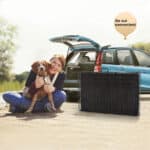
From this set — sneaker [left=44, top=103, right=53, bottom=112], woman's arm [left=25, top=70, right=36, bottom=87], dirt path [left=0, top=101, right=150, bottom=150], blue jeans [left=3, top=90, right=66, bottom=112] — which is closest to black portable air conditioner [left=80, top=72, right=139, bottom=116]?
dirt path [left=0, top=101, right=150, bottom=150]

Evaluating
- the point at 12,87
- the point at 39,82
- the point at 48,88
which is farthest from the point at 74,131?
the point at 12,87

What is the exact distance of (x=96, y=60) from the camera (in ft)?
57.8

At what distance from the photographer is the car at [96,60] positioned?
56.6 feet

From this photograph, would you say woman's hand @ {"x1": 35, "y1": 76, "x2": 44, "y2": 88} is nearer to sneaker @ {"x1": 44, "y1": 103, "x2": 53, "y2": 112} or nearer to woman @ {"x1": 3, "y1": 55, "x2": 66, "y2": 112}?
woman @ {"x1": 3, "y1": 55, "x2": 66, "y2": 112}

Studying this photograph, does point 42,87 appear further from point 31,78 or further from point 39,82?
point 31,78

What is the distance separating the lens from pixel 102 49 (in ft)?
Answer: 58.0

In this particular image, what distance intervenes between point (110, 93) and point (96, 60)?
457 centimetres

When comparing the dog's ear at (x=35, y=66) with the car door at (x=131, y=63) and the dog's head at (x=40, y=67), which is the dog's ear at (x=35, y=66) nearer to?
the dog's head at (x=40, y=67)

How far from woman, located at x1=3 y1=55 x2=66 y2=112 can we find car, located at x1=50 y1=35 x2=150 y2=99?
4.22m

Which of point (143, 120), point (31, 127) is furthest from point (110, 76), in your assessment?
point (31, 127)

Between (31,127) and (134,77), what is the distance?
301cm

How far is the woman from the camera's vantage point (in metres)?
12.5

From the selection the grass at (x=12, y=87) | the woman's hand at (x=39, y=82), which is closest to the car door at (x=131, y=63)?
the woman's hand at (x=39, y=82)

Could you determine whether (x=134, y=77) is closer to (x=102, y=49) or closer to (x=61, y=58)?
(x=61, y=58)
